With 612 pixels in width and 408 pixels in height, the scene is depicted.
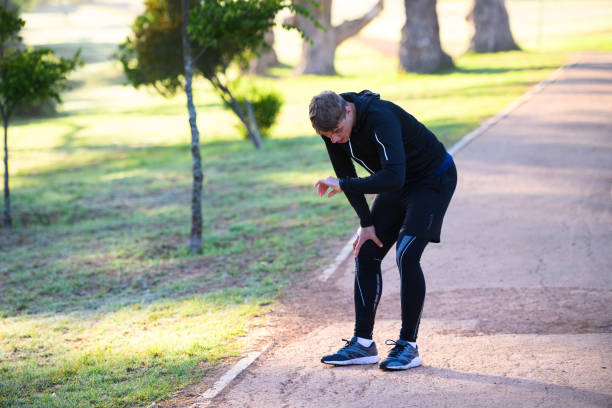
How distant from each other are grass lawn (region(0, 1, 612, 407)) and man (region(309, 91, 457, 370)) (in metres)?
1.28

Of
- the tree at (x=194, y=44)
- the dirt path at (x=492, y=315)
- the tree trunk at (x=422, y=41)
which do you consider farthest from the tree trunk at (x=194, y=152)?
the tree trunk at (x=422, y=41)

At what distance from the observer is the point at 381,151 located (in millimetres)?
3857

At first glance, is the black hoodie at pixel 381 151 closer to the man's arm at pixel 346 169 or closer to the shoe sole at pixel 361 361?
the man's arm at pixel 346 169

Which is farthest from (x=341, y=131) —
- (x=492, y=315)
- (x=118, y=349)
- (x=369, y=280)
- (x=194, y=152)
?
(x=194, y=152)

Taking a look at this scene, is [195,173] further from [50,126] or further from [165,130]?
[50,126]

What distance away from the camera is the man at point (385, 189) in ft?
12.6

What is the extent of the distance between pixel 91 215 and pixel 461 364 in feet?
27.1

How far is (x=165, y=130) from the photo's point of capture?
69.8 feet

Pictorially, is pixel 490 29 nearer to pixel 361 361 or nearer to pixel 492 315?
pixel 492 315

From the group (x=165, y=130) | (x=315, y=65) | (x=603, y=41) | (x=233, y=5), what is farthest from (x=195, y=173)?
(x=603, y=41)

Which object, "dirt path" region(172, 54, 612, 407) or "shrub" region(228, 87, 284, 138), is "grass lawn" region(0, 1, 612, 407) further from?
"shrub" region(228, 87, 284, 138)

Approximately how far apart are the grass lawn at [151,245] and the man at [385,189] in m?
1.28

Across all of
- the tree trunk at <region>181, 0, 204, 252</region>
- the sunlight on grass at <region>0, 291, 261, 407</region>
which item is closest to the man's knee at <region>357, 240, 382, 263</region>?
the sunlight on grass at <region>0, 291, 261, 407</region>

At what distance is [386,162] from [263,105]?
14004mm
